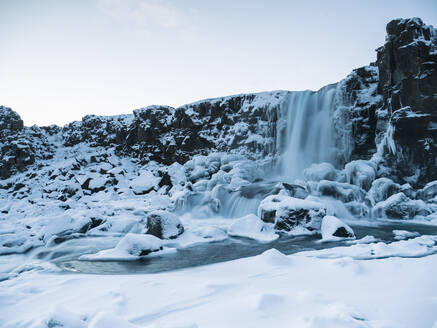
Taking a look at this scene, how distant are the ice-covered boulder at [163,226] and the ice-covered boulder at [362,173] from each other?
406 inches

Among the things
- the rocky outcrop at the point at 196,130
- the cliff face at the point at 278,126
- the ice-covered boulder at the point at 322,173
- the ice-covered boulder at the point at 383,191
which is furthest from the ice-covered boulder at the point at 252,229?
the rocky outcrop at the point at 196,130

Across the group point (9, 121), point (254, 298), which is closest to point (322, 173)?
point (254, 298)

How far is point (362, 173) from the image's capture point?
1416cm

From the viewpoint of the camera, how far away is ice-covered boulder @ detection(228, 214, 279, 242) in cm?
857

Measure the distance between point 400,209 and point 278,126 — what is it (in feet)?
53.6

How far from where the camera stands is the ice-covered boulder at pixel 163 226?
8.70m

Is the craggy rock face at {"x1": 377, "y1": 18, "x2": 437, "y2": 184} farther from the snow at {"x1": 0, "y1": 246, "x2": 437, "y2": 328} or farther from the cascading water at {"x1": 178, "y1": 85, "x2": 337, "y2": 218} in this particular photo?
the snow at {"x1": 0, "y1": 246, "x2": 437, "y2": 328}

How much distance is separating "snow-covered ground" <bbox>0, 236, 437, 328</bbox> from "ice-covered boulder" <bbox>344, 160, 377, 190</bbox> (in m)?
11.2

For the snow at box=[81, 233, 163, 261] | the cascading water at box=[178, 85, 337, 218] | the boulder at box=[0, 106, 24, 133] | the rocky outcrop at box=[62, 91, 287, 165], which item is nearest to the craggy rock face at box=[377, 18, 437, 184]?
the cascading water at box=[178, 85, 337, 218]

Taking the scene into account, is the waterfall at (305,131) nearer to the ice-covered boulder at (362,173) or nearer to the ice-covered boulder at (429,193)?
the ice-covered boulder at (362,173)

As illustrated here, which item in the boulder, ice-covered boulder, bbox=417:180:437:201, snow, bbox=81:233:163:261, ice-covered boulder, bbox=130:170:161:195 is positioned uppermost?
the boulder

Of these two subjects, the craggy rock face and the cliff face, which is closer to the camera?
the craggy rock face

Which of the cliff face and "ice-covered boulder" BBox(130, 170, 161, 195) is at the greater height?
the cliff face

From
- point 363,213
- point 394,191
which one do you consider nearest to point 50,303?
point 363,213
